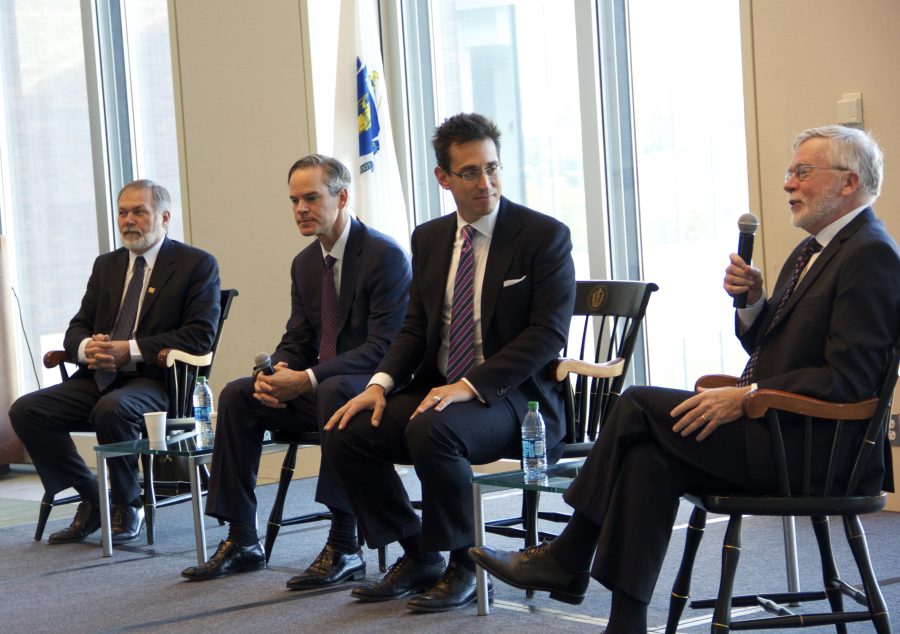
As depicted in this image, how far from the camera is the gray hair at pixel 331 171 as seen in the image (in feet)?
14.1

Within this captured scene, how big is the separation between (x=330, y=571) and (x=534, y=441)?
2.86ft

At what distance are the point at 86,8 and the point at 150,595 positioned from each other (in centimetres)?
485

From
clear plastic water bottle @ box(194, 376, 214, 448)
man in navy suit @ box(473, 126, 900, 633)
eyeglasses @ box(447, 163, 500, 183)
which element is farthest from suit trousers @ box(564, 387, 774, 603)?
clear plastic water bottle @ box(194, 376, 214, 448)

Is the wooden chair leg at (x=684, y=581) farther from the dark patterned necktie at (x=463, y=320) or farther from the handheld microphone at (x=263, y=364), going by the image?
the handheld microphone at (x=263, y=364)

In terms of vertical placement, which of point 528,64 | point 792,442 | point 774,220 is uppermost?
point 528,64

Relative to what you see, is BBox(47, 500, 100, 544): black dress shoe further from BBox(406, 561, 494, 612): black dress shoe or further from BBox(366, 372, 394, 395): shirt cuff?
BBox(406, 561, 494, 612): black dress shoe

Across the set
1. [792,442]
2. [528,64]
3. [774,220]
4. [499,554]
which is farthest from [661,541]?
[528,64]

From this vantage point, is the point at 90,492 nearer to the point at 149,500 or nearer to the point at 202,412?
the point at 149,500

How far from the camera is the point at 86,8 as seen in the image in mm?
7648

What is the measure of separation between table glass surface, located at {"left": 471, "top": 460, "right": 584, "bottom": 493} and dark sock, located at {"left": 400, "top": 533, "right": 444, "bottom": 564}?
1.41 ft

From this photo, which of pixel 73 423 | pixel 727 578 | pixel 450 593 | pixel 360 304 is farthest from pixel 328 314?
pixel 727 578

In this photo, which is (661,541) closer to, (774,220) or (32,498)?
(774,220)

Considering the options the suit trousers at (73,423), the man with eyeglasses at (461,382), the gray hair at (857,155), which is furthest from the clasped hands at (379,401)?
the suit trousers at (73,423)

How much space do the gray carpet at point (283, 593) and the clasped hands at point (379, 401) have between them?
0.54m
